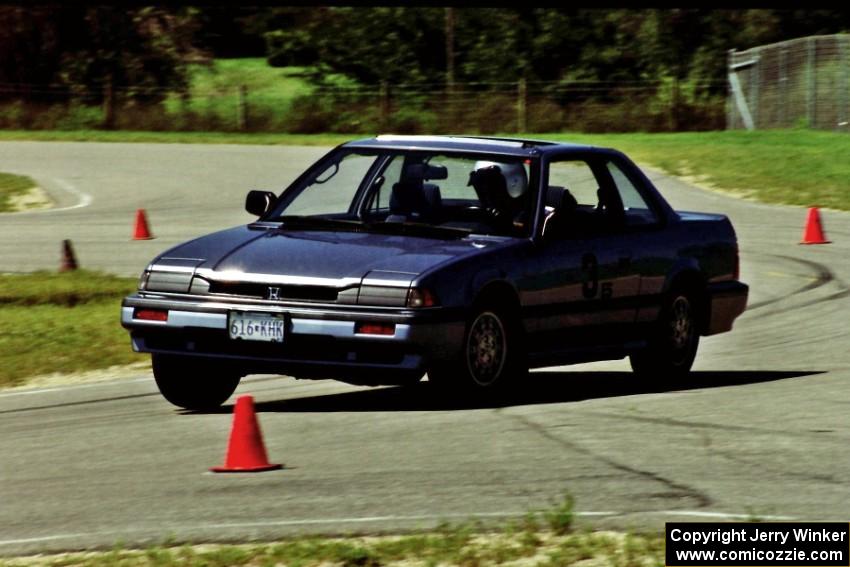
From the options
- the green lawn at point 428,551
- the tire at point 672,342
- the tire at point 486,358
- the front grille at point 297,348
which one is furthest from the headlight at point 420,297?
the green lawn at point 428,551

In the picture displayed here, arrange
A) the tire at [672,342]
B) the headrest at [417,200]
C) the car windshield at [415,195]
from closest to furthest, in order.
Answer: the car windshield at [415,195] → the headrest at [417,200] → the tire at [672,342]

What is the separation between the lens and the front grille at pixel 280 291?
33.0ft

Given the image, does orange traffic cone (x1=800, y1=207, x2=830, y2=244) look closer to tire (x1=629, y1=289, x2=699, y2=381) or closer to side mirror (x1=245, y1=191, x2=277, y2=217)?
tire (x1=629, y1=289, x2=699, y2=381)

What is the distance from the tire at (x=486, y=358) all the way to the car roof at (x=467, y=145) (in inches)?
50.3

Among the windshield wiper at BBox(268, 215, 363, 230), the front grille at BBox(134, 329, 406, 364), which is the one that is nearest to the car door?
the windshield wiper at BBox(268, 215, 363, 230)

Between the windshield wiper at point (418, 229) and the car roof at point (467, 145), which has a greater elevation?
the car roof at point (467, 145)

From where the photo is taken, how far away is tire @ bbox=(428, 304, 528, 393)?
1031cm

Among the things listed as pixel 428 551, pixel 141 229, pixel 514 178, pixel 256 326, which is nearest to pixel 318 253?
pixel 256 326

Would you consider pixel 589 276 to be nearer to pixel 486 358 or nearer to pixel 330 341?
pixel 486 358

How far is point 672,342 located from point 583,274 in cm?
123

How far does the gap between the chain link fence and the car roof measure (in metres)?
28.6

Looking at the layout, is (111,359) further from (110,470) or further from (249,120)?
(249,120)

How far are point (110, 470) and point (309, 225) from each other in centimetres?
296

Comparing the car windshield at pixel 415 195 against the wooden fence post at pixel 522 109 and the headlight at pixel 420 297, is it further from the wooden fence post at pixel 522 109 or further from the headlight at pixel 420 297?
the wooden fence post at pixel 522 109
